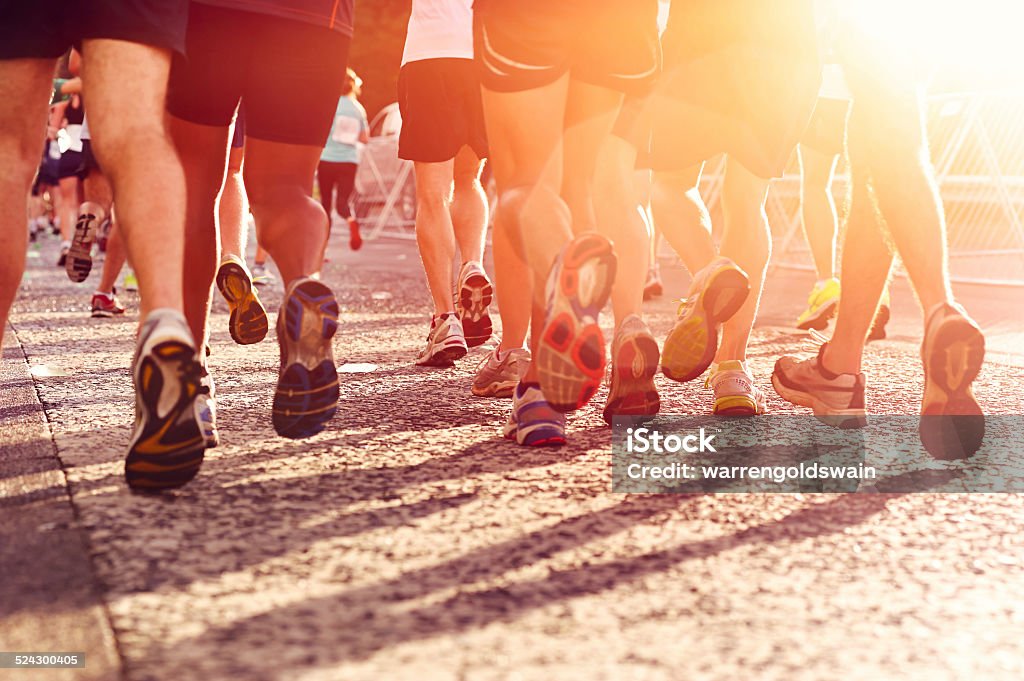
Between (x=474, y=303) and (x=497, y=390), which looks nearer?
(x=497, y=390)

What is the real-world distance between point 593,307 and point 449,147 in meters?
2.03

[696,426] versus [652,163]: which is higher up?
[652,163]

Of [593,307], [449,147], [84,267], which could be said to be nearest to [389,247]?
[84,267]

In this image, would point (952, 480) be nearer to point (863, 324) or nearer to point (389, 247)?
point (863, 324)

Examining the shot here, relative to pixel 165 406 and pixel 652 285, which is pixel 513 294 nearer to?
pixel 165 406

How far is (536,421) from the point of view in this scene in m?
2.86

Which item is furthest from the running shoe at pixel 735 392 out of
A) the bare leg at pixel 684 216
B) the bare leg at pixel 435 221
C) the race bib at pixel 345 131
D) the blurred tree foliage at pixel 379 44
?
the blurred tree foliage at pixel 379 44

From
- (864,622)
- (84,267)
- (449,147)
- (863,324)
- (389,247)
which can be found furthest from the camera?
(389,247)

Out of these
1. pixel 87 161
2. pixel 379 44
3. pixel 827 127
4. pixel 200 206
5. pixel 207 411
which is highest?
pixel 379 44

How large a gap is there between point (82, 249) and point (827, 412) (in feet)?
12.7

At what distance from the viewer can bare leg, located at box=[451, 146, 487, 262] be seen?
4598 millimetres

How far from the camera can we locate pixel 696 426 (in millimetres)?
3127

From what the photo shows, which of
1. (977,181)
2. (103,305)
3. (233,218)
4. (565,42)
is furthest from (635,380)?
(977,181)

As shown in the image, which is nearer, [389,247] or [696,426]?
[696,426]
